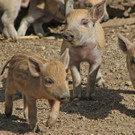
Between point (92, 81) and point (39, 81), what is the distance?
173 cm

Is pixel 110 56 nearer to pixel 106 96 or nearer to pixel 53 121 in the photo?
pixel 106 96

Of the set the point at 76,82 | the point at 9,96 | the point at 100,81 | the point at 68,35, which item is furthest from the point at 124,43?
the point at 9,96

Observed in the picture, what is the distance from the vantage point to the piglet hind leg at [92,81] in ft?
21.6

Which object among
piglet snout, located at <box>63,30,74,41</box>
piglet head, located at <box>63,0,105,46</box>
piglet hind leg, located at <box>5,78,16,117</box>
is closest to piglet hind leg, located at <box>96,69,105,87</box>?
piglet head, located at <box>63,0,105,46</box>

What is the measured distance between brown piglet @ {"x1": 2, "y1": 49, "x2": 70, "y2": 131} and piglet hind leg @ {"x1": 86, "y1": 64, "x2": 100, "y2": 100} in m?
1.38

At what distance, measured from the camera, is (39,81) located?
5.03m

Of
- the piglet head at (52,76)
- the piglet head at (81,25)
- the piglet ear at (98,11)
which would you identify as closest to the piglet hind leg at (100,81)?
the piglet head at (81,25)

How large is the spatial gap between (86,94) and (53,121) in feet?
5.60

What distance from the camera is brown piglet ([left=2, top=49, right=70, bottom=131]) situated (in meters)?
4.79

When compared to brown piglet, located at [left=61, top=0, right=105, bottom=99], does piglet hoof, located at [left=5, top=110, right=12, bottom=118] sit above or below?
below

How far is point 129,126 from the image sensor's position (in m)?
5.59

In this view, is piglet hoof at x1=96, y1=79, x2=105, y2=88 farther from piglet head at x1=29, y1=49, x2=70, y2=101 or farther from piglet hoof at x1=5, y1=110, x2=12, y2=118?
piglet head at x1=29, y1=49, x2=70, y2=101

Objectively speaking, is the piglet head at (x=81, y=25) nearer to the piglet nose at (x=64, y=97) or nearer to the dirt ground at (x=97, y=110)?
the dirt ground at (x=97, y=110)

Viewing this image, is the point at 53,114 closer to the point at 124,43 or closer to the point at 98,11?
the point at 124,43
